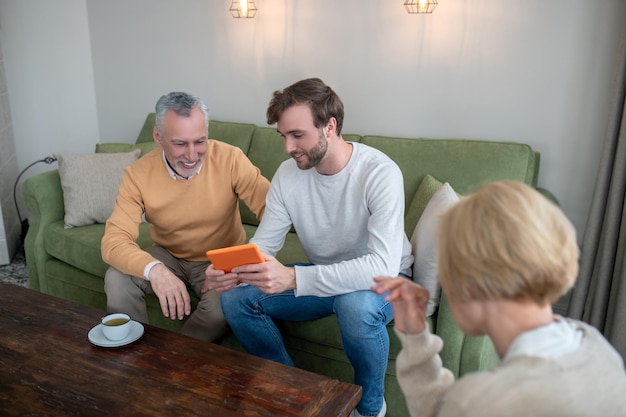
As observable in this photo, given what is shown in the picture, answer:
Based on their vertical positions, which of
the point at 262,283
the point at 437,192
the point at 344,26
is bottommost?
the point at 262,283

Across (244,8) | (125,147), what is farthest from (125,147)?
(244,8)

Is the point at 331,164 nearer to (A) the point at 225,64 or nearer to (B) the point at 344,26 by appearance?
(B) the point at 344,26

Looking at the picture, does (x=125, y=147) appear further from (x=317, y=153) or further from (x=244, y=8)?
(x=317, y=153)

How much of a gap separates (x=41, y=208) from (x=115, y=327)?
4.66 feet

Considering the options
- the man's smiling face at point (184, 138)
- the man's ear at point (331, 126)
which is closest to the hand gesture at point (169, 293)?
the man's smiling face at point (184, 138)

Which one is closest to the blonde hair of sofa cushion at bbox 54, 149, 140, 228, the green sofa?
the green sofa

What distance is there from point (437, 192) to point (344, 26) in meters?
1.17

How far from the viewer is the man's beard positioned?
1.75 m

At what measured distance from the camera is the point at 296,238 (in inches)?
101

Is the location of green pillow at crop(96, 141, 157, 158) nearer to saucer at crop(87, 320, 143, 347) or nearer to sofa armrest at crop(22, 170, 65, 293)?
sofa armrest at crop(22, 170, 65, 293)

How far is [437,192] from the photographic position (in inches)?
79.5

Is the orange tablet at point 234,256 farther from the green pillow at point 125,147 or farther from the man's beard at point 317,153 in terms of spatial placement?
the green pillow at point 125,147

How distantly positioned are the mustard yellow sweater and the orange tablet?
0.48 meters

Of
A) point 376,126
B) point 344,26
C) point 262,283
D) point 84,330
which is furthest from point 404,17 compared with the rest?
point 84,330
